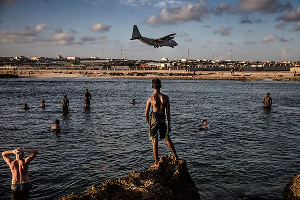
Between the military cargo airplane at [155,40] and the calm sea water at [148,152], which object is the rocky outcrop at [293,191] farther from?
the military cargo airplane at [155,40]

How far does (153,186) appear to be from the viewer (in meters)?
5.95

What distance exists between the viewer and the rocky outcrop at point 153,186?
5.68 meters

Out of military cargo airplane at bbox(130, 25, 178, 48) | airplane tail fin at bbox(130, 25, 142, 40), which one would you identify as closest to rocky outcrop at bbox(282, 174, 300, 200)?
military cargo airplane at bbox(130, 25, 178, 48)

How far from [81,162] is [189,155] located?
4.78 m

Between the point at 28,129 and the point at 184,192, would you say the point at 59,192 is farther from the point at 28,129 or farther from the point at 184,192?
the point at 28,129

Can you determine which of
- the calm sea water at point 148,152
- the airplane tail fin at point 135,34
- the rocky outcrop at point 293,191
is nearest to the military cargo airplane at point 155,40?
the airplane tail fin at point 135,34

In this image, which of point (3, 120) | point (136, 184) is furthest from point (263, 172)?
point (3, 120)

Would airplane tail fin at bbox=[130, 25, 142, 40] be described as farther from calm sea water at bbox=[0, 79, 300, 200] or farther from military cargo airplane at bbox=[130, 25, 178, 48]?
calm sea water at bbox=[0, 79, 300, 200]

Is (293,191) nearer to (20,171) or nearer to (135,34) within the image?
(20,171)

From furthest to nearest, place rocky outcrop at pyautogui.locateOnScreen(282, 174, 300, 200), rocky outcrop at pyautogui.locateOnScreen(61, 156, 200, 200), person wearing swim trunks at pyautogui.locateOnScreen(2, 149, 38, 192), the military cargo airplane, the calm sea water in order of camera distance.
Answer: the military cargo airplane, the calm sea water, person wearing swim trunks at pyautogui.locateOnScreen(2, 149, 38, 192), rocky outcrop at pyautogui.locateOnScreen(282, 174, 300, 200), rocky outcrop at pyautogui.locateOnScreen(61, 156, 200, 200)

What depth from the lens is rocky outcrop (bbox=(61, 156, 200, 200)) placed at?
5.68 m

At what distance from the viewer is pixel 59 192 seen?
9219 millimetres

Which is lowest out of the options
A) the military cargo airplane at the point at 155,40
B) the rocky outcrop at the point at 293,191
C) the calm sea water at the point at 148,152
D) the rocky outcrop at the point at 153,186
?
the calm sea water at the point at 148,152

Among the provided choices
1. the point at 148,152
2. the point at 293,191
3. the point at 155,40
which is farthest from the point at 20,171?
the point at 155,40
